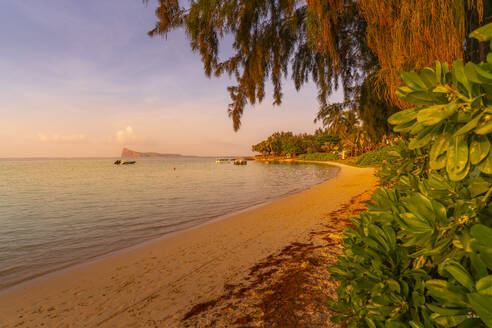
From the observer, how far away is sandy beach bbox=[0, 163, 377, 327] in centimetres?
299

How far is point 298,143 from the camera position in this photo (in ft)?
296

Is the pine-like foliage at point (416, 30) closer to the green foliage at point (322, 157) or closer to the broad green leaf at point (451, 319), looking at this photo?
the broad green leaf at point (451, 319)

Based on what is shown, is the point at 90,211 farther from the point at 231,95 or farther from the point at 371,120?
the point at 371,120

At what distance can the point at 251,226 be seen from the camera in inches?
269

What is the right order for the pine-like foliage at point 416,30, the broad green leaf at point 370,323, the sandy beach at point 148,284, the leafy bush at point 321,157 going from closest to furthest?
the broad green leaf at point 370,323
the pine-like foliage at point 416,30
the sandy beach at point 148,284
the leafy bush at point 321,157

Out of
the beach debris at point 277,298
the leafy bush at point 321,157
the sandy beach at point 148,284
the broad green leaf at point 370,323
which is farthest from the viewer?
the leafy bush at point 321,157

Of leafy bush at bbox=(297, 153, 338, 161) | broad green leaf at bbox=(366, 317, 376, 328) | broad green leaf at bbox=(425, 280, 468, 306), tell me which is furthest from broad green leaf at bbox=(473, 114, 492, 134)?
leafy bush at bbox=(297, 153, 338, 161)

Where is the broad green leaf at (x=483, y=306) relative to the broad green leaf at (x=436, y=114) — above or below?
below

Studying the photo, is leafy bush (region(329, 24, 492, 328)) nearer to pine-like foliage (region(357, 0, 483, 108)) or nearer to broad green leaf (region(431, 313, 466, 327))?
broad green leaf (region(431, 313, 466, 327))

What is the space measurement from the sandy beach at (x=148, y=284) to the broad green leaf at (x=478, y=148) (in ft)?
9.85

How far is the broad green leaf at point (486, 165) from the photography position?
560 mm

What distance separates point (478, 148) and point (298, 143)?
92024 millimetres

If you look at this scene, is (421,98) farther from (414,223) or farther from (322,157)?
(322,157)

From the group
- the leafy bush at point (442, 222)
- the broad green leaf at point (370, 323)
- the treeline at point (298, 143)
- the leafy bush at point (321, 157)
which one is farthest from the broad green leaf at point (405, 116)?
the treeline at point (298, 143)
